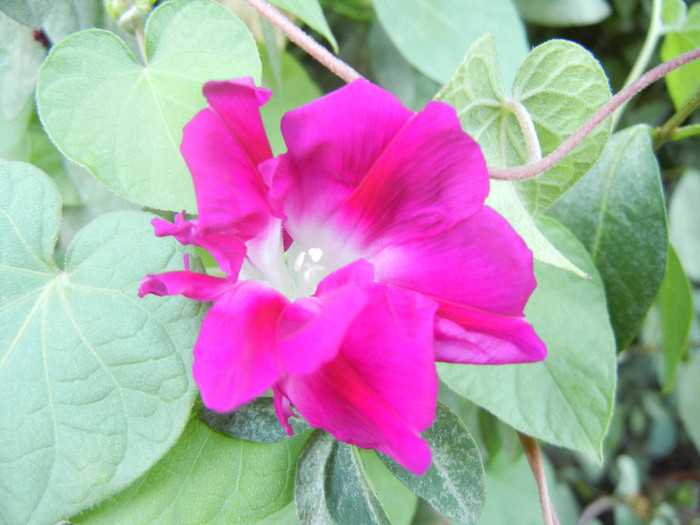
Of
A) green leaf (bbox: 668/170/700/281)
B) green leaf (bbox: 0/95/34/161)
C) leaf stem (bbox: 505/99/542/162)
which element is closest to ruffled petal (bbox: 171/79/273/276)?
leaf stem (bbox: 505/99/542/162)

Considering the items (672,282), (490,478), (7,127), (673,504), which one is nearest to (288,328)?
(7,127)

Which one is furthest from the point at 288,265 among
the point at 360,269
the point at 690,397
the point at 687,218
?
the point at 690,397

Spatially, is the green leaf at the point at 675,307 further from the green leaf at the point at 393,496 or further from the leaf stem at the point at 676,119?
the green leaf at the point at 393,496

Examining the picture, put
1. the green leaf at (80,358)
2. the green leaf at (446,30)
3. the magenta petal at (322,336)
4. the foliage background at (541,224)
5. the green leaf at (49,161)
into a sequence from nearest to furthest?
the magenta petal at (322,336) < the green leaf at (80,358) < the foliage background at (541,224) < the green leaf at (49,161) < the green leaf at (446,30)

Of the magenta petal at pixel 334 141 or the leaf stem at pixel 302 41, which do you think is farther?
the leaf stem at pixel 302 41

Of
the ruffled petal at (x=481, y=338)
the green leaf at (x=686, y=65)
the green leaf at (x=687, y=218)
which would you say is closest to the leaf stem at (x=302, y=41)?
the ruffled petal at (x=481, y=338)

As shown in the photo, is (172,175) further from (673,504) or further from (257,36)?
(673,504)

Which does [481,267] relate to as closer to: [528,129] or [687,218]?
[528,129]
